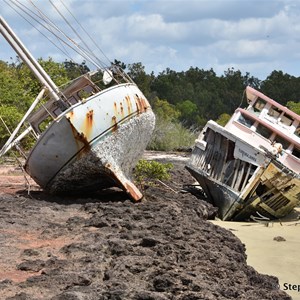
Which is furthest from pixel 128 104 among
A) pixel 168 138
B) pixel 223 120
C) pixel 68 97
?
pixel 223 120

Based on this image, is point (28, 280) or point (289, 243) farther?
point (289, 243)

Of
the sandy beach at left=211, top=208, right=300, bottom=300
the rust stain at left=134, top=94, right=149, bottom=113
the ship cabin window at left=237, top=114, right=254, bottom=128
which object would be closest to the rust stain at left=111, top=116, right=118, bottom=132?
the rust stain at left=134, top=94, right=149, bottom=113

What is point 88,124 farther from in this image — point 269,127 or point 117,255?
point 269,127

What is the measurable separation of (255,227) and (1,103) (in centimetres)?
1362

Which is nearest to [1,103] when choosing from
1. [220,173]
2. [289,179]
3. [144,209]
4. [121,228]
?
[220,173]

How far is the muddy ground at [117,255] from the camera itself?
7.65 metres

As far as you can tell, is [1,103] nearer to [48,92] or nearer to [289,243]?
[48,92]

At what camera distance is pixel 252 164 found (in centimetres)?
1844

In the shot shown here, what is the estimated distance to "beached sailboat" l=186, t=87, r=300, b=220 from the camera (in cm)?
1834

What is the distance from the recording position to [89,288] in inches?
294

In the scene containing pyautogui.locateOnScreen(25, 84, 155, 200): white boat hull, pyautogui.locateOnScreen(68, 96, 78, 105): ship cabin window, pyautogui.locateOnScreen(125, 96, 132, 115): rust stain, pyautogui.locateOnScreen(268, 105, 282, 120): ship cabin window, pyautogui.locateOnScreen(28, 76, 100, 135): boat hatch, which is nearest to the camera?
pyautogui.locateOnScreen(25, 84, 155, 200): white boat hull

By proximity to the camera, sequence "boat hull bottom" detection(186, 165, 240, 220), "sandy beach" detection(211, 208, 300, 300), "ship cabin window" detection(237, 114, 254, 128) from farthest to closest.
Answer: "ship cabin window" detection(237, 114, 254, 128)
"boat hull bottom" detection(186, 165, 240, 220)
"sandy beach" detection(211, 208, 300, 300)

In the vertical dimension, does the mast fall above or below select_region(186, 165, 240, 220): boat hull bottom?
above

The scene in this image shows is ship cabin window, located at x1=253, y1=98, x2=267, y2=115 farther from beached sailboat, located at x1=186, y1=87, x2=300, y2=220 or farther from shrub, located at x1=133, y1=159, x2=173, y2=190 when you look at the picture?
shrub, located at x1=133, y1=159, x2=173, y2=190
